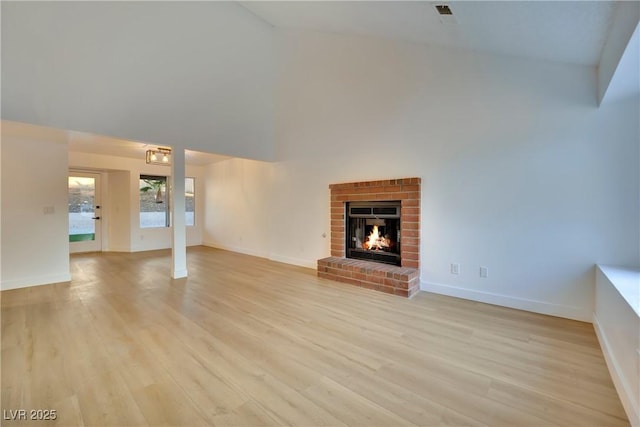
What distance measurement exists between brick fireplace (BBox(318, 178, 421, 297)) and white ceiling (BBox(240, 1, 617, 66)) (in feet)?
5.52

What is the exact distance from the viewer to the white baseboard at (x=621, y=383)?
1.47 meters

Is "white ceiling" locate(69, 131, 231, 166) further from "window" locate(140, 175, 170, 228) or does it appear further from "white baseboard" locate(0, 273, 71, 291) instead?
"white baseboard" locate(0, 273, 71, 291)

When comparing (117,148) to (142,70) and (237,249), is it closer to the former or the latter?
(142,70)

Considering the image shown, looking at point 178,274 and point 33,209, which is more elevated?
point 33,209

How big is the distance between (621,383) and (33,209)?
261 inches

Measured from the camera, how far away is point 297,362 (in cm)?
207

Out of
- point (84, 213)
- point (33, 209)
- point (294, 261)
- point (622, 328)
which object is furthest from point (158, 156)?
point (622, 328)

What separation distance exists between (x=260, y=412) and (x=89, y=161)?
23.1 ft

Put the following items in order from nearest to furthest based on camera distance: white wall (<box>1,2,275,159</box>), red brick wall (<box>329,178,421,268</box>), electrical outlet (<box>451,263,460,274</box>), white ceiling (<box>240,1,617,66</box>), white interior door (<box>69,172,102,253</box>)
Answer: white ceiling (<box>240,1,617,66</box>) < white wall (<box>1,2,275,159</box>) < electrical outlet (<box>451,263,460,274</box>) < red brick wall (<box>329,178,421,268</box>) < white interior door (<box>69,172,102,253</box>)

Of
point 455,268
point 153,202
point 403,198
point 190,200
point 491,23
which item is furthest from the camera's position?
point 190,200

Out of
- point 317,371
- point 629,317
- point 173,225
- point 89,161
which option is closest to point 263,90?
point 173,225

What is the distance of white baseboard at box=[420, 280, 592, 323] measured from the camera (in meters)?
2.81

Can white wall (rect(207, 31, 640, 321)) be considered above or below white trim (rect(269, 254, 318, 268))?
above

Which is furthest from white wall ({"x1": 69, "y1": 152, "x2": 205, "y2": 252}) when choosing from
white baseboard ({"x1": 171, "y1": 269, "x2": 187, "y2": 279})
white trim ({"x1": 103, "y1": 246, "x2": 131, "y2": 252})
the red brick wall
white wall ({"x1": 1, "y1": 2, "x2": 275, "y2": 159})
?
the red brick wall
